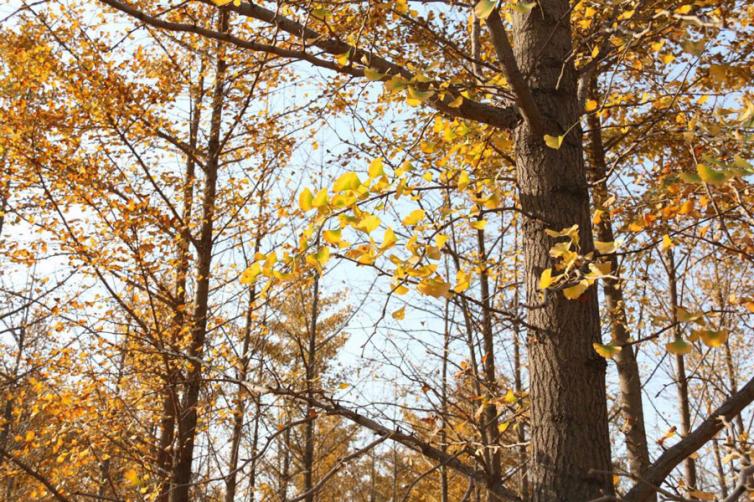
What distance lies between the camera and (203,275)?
218 inches

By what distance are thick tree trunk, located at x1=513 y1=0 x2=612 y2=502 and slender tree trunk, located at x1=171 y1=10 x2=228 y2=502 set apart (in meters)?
3.25

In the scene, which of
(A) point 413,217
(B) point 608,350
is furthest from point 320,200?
(B) point 608,350

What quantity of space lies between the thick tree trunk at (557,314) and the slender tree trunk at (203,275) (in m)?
3.25

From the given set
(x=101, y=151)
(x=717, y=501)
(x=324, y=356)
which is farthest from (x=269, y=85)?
(x=324, y=356)

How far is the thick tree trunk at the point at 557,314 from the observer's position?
5.97 feet

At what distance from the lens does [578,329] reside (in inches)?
77.2

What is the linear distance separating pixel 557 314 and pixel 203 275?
4.27 meters

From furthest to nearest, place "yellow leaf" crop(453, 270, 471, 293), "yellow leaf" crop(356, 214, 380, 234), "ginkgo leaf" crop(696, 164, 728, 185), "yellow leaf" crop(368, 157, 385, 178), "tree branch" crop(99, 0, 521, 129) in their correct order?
"tree branch" crop(99, 0, 521, 129) → "yellow leaf" crop(453, 270, 471, 293) → "yellow leaf" crop(368, 157, 385, 178) → "yellow leaf" crop(356, 214, 380, 234) → "ginkgo leaf" crop(696, 164, 728, 185)

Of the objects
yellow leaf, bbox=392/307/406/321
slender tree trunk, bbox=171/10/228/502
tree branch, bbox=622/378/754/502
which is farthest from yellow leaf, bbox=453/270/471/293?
slender tree trunk, bbox=171/10/228/502

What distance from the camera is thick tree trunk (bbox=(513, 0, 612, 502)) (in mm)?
1819

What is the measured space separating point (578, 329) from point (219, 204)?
4749mm

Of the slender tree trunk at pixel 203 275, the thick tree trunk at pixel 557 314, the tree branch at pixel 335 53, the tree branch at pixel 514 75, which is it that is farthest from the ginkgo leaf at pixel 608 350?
the slender tree trunk at pixel 203 275

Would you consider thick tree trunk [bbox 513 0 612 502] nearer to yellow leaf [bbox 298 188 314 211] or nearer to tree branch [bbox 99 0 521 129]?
tree branch [bbox 99 0 521 129]

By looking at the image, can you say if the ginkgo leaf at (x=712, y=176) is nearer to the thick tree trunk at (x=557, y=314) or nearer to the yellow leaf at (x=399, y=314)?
the thick tree trunk at (x=557, y=314)
